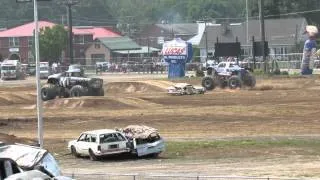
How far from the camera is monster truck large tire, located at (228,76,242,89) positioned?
6103 centimetres

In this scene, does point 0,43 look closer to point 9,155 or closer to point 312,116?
point 312,116

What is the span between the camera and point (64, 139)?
34.6m

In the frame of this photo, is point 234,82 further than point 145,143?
Yes

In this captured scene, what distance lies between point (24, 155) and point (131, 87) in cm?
5439

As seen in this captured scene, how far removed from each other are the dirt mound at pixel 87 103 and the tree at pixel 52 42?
8371 cm

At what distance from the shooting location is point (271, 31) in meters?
132

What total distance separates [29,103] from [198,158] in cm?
3168

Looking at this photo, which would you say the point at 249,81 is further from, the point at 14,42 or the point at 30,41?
the point at 14,42

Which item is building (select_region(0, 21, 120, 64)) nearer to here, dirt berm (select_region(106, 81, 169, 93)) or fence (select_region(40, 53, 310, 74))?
fence (select_region(40, 53, 310, 74))

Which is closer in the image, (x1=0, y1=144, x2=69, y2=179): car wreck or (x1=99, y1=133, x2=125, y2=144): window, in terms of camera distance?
(x1=0, y1=144, x2=69, y2=179): car wreck

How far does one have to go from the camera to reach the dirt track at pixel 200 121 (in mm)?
24344

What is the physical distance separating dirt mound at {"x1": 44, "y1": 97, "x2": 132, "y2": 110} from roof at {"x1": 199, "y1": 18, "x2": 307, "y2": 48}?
78.5 m

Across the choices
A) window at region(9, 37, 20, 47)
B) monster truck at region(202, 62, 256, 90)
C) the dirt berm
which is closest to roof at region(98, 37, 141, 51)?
window at region(9, 37, 20, 47)

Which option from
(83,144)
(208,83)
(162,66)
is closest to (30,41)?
(162,66)
